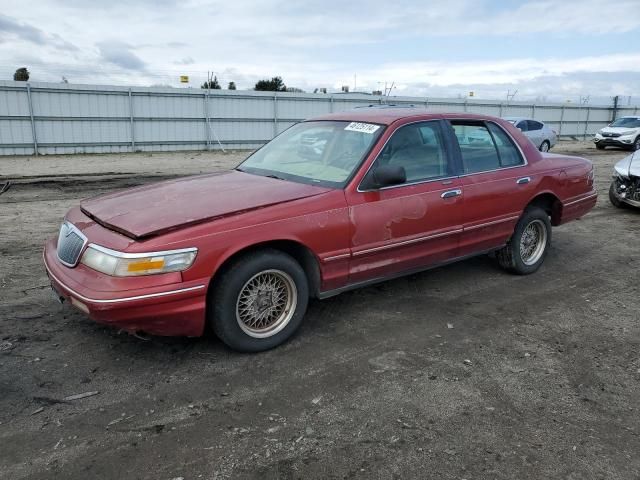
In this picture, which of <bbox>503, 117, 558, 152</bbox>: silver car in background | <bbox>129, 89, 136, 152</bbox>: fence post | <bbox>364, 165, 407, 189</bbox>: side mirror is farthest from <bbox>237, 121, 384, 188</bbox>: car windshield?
<bbox>129, 89, 136, 152</bbox>: fence post

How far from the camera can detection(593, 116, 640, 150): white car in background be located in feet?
75.6

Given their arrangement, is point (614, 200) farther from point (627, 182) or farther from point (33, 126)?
point (33, 126)

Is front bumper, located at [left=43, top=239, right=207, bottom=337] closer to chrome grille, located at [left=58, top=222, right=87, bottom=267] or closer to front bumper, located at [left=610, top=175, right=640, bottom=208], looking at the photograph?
chrome grille, located at [left=58, top=222, right=87, bottom=267]

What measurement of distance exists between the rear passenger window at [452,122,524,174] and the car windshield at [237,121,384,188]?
3.22 ft

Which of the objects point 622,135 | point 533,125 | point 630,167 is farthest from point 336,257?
point 622,135

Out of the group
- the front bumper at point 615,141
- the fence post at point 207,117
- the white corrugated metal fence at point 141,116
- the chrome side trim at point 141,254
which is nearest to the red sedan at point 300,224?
the chrome side trim at point 141,254

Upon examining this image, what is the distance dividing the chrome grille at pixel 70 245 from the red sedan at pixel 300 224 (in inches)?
0.6

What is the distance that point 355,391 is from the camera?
3275mm

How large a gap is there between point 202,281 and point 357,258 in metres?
1.28

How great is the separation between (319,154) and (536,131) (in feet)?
59.3

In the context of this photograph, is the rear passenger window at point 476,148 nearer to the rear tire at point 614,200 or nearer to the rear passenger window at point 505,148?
the rear passenger window at point 505,148

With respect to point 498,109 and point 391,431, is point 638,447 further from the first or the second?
point 498,109

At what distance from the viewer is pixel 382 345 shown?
3916mm

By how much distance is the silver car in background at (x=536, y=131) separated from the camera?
19.6 meters
